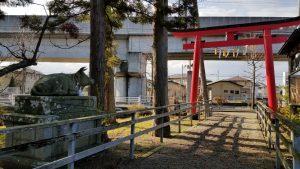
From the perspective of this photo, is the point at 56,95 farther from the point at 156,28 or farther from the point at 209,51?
the point at 209,51

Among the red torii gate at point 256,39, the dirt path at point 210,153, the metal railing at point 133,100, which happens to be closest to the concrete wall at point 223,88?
the metal railing at point 133,100

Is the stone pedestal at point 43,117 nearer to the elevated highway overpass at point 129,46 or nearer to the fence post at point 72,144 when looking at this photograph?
the fence post at point 72,144

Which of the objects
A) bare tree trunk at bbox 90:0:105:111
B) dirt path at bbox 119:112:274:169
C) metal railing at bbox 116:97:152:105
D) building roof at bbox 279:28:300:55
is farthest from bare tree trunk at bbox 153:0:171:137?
metal railing at bbox 116:97:152:105

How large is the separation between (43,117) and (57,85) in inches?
44.6

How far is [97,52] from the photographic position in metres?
10.7

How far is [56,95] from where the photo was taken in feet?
26.1

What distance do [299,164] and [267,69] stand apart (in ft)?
49.9

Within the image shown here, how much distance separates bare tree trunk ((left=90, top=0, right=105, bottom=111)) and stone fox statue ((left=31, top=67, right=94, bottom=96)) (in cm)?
193

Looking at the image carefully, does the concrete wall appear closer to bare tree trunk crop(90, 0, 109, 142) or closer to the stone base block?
bare tree trunk crop(90, 0, 109, 142)

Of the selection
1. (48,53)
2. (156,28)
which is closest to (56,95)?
(156,28)

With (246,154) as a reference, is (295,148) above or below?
above

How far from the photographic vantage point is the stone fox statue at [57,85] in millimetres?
7953

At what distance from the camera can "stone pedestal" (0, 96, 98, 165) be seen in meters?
6.98

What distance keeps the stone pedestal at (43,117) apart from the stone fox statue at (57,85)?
0.68ft
